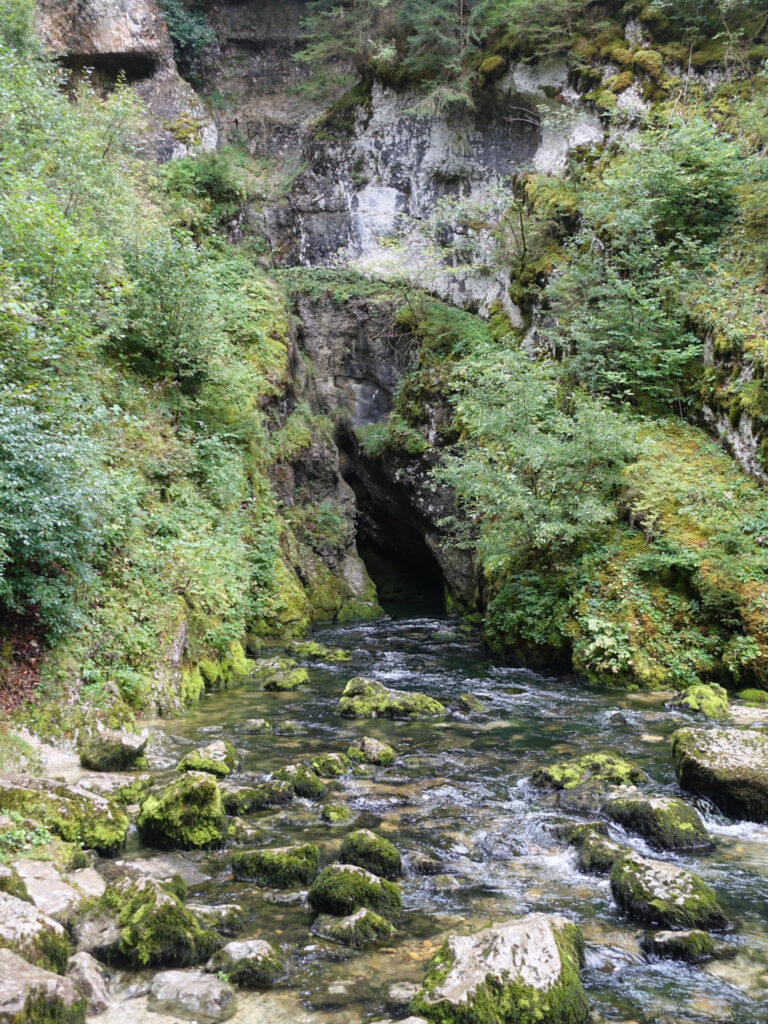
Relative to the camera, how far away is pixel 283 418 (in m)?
19.8

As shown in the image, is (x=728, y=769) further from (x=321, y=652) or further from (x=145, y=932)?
(x=321, y=652)

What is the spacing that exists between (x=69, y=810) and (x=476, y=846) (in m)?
3.15

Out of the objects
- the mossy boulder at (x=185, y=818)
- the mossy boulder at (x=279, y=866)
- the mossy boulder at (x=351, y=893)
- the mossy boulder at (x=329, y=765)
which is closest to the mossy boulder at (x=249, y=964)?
the mossy boulder at (x=351, y=893)

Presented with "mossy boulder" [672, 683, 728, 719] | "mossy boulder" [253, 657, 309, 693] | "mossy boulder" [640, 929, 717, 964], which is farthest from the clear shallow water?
"mossy boulder" [672, 683, 728, 719]

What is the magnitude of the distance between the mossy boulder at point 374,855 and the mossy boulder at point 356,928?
653 mm

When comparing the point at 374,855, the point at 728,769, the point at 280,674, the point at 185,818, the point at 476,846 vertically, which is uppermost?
the point at 728,769

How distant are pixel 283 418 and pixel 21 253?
1183 centimetres

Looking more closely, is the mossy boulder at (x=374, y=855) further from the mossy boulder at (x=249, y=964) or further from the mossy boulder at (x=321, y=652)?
the mossy boulder at (x=321, y=652)

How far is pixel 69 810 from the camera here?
15.5ft

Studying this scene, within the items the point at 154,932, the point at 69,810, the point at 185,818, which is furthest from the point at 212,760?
the point at 154,932

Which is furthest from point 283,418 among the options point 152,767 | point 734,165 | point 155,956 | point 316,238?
point 155,956

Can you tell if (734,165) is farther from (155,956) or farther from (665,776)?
(155,956)

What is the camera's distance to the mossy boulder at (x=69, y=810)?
454 centimetres

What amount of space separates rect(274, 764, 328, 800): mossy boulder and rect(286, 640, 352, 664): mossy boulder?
6.02 metres
